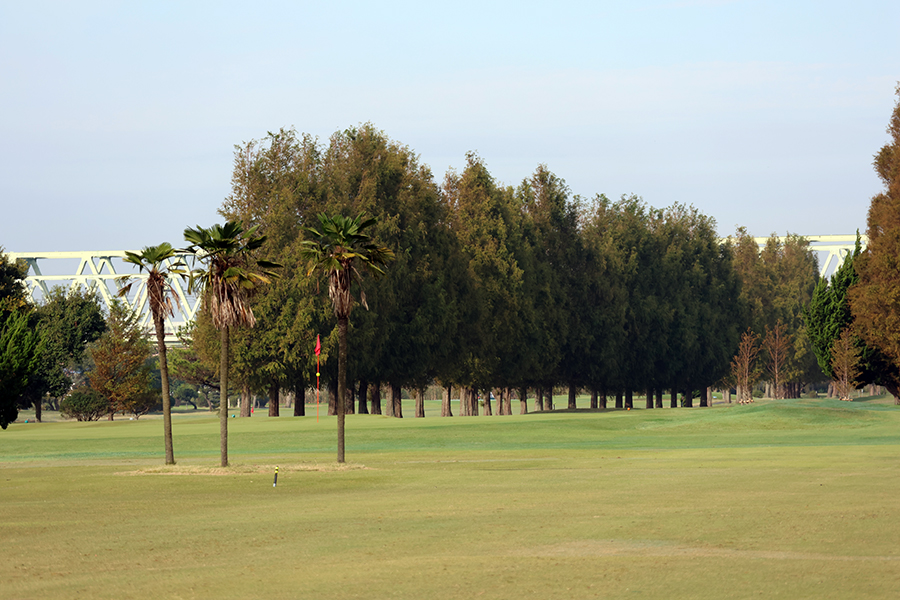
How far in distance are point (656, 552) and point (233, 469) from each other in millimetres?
20126

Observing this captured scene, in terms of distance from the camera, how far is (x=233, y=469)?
3250 cm

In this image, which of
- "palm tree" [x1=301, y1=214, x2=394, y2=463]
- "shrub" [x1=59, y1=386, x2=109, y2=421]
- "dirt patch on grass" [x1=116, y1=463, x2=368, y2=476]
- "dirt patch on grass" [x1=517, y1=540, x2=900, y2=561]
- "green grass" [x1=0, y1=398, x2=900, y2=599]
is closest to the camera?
"green grass" [x1=0, y1=398, x2=900, y2=599]

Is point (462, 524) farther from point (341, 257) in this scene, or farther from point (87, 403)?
point (87, 403)

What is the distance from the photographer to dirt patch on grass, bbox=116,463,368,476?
105 feet

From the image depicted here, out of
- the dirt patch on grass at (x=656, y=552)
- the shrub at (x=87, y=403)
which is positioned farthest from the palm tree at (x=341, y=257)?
the shrub at (x=87, y=403)

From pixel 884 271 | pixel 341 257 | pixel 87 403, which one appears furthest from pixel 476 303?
pixel 341 257

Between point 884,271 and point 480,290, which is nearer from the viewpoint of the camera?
point 884,271

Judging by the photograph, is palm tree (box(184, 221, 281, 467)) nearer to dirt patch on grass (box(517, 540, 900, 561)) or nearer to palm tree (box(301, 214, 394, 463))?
palm tree (box(301, 214, 394, 463))

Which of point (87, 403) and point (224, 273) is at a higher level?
point (224, 273)

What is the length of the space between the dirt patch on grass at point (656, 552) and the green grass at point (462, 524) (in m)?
0.05

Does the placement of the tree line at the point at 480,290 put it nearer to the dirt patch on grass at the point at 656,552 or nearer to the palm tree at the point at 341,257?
the palm tree at the point at 341,257

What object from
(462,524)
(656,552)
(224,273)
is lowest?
(462,524)

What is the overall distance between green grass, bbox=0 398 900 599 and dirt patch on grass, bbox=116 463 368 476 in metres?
0.14

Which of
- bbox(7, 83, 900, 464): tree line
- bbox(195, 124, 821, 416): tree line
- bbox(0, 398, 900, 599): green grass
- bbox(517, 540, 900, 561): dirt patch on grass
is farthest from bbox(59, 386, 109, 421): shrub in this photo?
bbox(517, 540, 900, 561): dirt patch on grass
